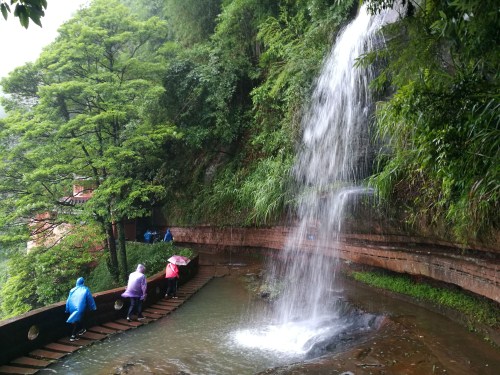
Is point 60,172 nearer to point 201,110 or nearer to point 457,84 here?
point 201,110

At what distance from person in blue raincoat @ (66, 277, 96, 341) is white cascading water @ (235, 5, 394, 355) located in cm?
350

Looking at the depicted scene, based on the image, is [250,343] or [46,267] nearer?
[250,343]

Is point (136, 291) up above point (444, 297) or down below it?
below

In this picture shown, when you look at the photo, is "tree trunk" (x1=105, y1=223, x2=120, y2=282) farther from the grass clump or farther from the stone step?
the stone step

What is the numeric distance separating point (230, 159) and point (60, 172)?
7705 millimetres

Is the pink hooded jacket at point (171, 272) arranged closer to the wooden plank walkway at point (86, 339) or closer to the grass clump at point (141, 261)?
the wooden plank walkway at point (86, 339)

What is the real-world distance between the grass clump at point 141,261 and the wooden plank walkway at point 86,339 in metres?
4.89

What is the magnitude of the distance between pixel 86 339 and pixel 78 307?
0.63 meters

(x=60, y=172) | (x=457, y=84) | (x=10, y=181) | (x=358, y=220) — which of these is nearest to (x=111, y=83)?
(x=60, y=172)

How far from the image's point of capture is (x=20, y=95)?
14.7 metres

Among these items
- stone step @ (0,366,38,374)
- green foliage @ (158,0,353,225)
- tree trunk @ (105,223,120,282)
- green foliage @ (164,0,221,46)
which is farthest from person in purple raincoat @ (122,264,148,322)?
green foliage @ (164,0,221,46)

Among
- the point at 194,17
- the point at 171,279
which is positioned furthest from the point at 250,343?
the point at 194,17

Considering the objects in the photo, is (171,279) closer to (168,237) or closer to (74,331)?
(74,331)

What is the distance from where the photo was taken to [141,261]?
17641 mm
